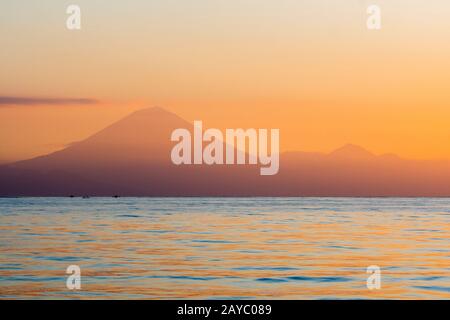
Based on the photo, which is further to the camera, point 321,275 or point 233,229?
point 233,229

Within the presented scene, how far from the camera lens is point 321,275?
95.9ft

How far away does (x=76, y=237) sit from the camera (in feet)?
160

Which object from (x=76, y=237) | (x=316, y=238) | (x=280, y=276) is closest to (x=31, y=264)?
(x=280, y=276)

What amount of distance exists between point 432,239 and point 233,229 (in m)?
15.2

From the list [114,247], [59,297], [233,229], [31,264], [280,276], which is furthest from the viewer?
[233,229]

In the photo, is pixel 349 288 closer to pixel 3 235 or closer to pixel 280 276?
pixel 280 276

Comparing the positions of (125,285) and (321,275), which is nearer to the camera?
(125,285)

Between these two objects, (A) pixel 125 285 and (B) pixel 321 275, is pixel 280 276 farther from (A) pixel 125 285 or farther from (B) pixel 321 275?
(A) pixel 125 285

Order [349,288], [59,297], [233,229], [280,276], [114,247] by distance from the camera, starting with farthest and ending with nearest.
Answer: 1. [233,229]
2. [114,247]
3. [280,276]
4. [349,288]
5. [59,297]

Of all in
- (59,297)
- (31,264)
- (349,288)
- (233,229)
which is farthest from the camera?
(233,229)
